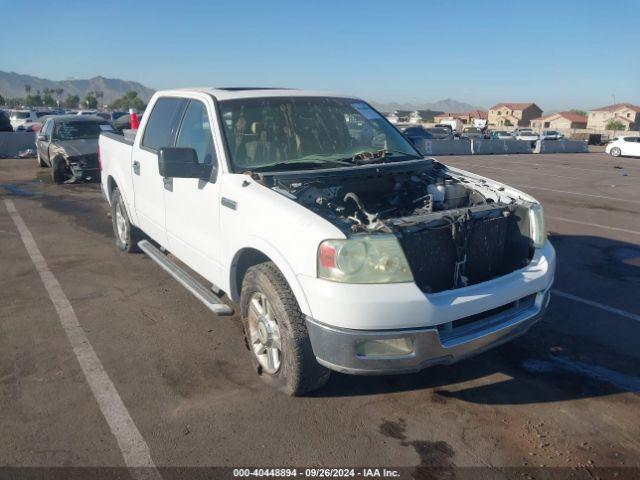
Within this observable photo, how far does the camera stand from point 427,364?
9.73 feet

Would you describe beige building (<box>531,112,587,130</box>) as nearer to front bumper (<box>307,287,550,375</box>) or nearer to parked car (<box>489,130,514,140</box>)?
parked car (<box>489,130,514,140</box>)

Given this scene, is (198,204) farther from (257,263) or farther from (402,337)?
(402,337)

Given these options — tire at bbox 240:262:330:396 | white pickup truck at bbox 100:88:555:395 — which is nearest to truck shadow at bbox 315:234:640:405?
tire at bbox 240:262:330:396

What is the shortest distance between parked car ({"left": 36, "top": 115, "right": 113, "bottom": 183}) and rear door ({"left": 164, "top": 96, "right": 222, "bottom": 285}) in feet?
27.0

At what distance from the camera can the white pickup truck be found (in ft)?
9.49

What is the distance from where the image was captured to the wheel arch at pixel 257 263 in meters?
3.04

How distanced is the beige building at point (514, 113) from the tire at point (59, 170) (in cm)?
12044

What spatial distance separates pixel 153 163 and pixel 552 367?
3.84 metres

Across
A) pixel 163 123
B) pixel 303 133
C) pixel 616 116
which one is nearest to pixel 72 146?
pixel 163 123

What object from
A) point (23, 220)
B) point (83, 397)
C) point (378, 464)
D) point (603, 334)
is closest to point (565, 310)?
point (603, 334)

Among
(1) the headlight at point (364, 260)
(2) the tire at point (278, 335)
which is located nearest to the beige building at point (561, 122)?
(2) the tire at point (278, 335)

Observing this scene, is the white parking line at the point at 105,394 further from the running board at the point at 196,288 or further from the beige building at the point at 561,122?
the beige building at the point at 561,122

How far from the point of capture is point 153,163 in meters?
4.89

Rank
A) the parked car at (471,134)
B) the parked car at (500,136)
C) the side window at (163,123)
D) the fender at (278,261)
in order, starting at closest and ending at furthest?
the fender at (278,261)
the side window at (163,123)
the parked car at (500,136)
the parked car at (471,134)
